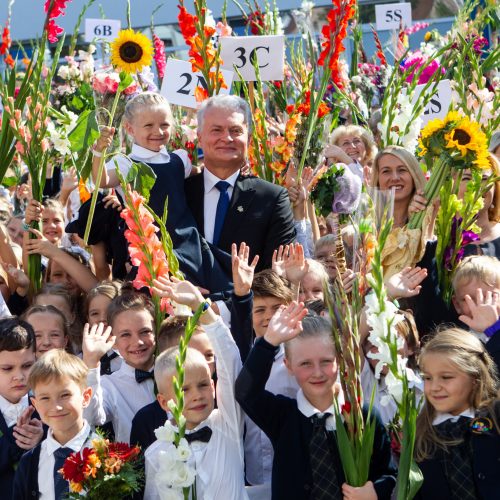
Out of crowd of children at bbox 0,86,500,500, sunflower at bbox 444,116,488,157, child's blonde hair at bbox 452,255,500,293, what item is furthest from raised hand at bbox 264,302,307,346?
sunflower at bbox 444,116,488,157

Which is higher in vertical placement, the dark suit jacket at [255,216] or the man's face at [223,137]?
the man's face at [223,137]

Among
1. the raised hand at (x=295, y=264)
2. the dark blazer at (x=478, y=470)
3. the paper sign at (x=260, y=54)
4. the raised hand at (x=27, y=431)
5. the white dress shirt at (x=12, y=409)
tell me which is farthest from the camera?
the paper sign at (x=260, y=54)

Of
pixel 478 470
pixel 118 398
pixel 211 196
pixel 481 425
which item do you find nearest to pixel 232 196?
pixel 211 196

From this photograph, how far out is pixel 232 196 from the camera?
15.5 feet

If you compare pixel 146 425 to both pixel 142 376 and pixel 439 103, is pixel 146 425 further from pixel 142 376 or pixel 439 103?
pixel 439 103

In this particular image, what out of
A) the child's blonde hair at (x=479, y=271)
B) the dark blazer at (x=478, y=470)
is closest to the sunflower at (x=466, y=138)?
the child's blonde hair at (x=479, y=271)

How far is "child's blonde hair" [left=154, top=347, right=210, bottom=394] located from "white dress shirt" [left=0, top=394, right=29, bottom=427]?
790 mm

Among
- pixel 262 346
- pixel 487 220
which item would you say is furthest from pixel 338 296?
pixel 487 220

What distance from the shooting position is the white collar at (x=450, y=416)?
3.52m

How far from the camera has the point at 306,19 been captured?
7.93 m

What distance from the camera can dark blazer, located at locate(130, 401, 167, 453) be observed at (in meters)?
3.86

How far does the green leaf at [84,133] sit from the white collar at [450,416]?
2168mm

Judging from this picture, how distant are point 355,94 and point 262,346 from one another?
389 cm

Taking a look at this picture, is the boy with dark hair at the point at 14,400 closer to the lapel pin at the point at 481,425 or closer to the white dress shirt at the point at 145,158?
the white dress shirt at the point at 145,158
